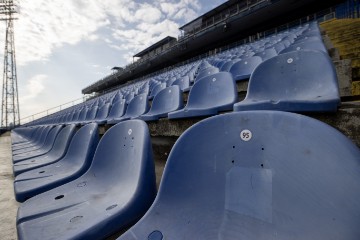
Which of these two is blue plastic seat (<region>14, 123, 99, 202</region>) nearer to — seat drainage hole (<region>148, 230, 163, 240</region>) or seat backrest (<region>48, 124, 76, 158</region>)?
seat backrest (<region>48, 124, 76, 158</region>)

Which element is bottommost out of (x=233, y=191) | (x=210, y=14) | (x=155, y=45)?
(x=233, y=191)

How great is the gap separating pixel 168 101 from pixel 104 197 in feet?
6.99

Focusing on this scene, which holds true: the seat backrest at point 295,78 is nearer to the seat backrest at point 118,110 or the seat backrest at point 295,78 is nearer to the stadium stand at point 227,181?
the stadium stand at point 227,181

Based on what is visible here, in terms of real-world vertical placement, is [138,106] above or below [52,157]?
above

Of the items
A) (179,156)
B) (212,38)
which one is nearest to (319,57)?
(179,156)

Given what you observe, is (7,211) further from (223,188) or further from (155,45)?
(155,45)

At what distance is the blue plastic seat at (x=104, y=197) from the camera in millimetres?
856

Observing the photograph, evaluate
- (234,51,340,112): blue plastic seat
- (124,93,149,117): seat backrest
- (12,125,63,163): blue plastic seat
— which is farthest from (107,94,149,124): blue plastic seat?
(234,51,340,112): blue plastic seat

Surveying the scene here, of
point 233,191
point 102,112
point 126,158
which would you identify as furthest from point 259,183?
point 102,112

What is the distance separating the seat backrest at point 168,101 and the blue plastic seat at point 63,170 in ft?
3.92

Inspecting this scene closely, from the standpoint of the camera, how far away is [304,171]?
0.61 m

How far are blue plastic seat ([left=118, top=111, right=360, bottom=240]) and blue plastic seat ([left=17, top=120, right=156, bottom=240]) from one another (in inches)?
5.3

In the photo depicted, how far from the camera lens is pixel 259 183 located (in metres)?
0.68

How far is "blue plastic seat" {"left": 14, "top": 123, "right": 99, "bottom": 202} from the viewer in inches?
55.9
